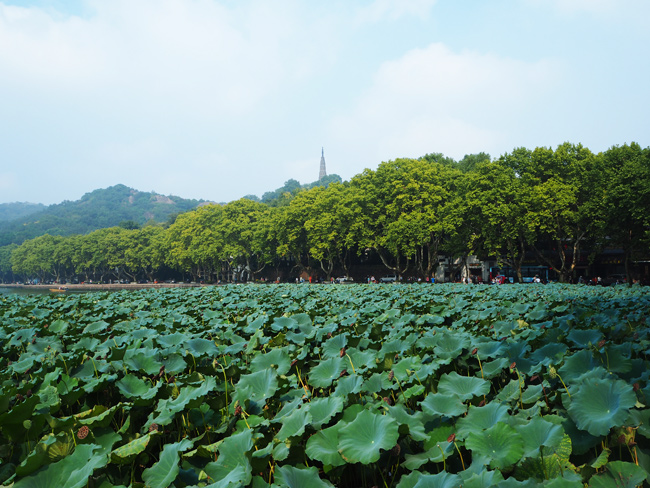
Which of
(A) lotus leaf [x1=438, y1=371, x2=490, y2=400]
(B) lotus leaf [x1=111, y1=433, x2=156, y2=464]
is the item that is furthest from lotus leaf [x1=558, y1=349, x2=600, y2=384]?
(B) lotus leaf [x1=111, y1=433, x2=156, y2=464]

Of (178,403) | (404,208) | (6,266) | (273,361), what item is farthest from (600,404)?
(6,266)

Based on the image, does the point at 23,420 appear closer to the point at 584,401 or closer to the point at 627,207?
the point at 584,401

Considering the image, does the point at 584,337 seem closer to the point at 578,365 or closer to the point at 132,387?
the point at 578,365

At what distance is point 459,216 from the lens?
39.2 metres

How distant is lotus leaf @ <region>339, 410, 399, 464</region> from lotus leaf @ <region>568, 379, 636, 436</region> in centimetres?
98

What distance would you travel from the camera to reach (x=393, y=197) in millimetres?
44719

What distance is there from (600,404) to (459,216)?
3853cm

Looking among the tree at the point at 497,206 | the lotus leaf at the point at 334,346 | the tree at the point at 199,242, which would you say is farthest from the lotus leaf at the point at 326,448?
the tree at the point at 199,242

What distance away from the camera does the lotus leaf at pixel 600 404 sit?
2162mm

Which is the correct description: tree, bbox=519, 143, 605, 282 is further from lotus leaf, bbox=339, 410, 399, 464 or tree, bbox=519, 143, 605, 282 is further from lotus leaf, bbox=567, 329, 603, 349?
lotus leaf, bbox=339, 410, 399, 464

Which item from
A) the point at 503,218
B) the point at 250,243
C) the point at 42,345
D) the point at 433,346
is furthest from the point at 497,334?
the point at 250,243

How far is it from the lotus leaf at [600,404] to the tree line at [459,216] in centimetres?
3045

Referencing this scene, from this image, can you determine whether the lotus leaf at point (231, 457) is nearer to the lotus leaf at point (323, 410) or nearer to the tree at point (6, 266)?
the lotus leaf at point (323, 410)

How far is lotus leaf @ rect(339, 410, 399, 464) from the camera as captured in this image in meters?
2.14
